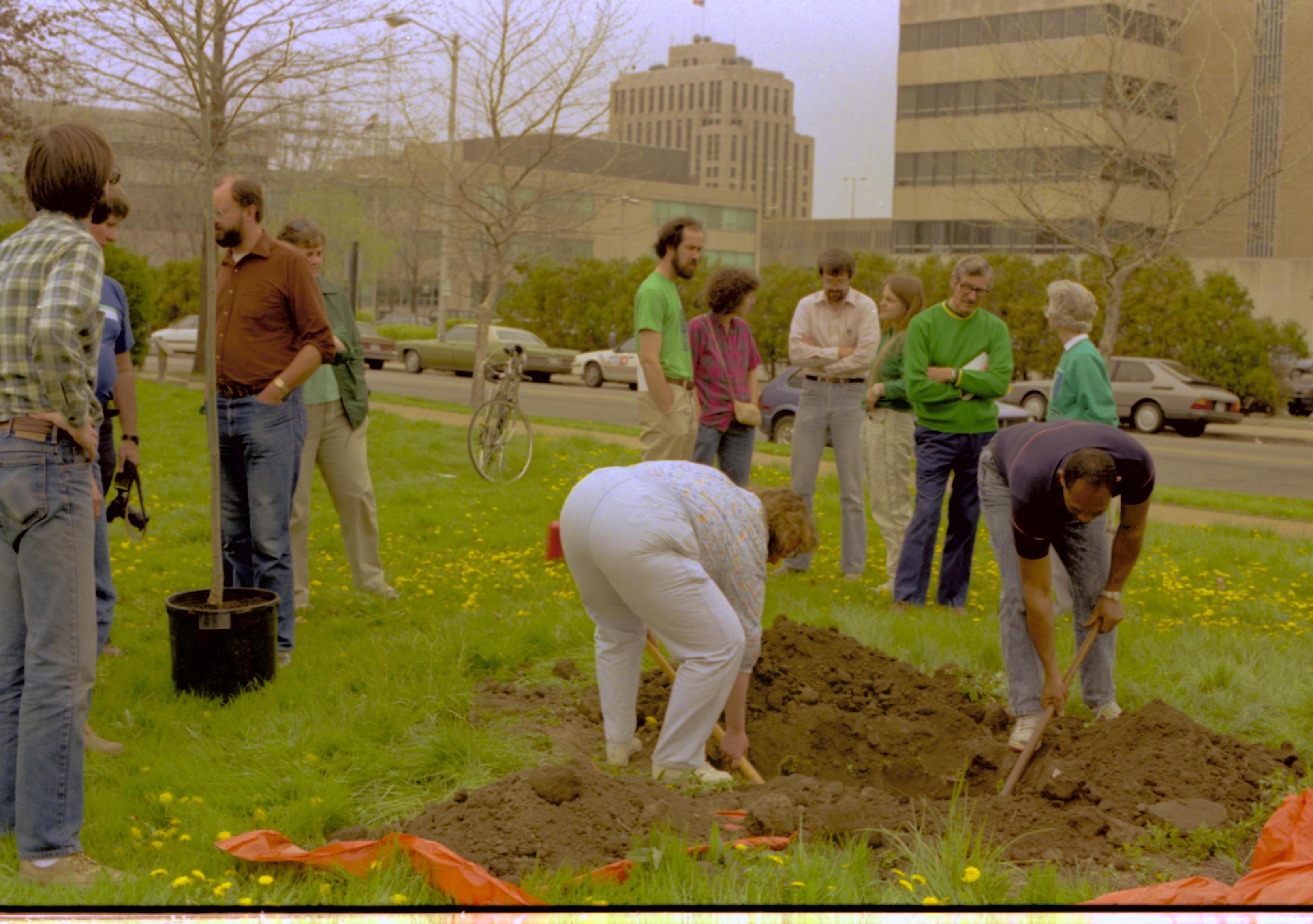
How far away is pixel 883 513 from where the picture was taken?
692 centimetres

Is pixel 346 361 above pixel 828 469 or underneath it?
above

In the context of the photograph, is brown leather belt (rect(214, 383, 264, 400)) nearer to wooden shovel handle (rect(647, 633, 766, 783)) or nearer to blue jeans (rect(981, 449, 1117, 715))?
wooden shovel handle (rect(647, 633, 766, 783))

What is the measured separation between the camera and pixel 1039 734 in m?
4.33

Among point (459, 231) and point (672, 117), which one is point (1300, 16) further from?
point (672, 117)

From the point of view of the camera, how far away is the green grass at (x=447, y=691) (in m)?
3.02

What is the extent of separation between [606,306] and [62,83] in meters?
19.3

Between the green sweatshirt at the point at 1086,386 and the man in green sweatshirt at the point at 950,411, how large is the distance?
0.55 meters

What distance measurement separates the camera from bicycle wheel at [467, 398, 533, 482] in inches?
428

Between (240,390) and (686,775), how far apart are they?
2.53 m

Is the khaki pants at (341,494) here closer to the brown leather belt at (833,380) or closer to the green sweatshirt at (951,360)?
the brown leather belt at (833,380)

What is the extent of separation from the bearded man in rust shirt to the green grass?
2.04 feet

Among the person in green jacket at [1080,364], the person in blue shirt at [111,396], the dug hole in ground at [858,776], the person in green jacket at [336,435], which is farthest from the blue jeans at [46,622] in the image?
the person in green jacket at [1080,364]

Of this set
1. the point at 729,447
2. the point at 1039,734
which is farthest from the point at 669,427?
the point at 1039,734

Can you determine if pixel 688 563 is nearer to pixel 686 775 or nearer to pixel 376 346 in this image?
pixel 686 775
